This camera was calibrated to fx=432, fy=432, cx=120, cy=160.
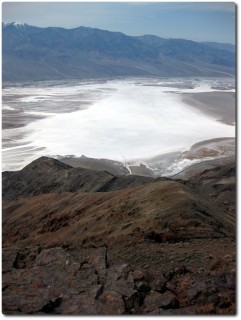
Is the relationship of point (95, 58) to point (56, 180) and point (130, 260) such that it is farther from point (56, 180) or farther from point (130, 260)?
point (130, 260)

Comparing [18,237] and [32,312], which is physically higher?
[32,312]

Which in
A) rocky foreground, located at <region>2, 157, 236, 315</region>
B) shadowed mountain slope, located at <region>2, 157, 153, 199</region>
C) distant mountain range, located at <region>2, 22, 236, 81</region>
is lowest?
shadowed mountain slope, located at <region>2, 157, 153, 199</region>

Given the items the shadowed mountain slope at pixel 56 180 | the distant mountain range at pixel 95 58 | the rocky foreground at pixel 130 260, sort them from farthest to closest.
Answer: the distant mountain range at pixel 95 58, the shadowed mountain slope at pixel 56 180, the rocky foreground at pixel 130 260

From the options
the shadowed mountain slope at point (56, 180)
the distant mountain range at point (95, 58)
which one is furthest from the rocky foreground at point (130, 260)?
the distant mountain range at point (95, 58)

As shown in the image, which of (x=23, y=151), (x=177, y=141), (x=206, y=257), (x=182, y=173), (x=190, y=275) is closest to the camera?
(x=190, y=275)

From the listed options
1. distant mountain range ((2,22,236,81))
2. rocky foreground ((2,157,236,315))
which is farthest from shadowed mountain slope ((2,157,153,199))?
distant mountain range ((2,22,236,81))

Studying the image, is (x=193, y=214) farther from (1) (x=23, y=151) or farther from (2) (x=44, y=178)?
(1) (x=23, y=151)

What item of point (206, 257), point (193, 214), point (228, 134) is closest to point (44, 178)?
point (193, 214)

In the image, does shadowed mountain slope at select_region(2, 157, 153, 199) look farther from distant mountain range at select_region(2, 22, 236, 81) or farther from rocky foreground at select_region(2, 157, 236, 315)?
distant mountain range at select_region(2, 22, 236, 81)

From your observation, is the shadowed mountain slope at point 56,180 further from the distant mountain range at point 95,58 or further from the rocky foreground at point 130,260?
the distant mountain range at point 95,58
